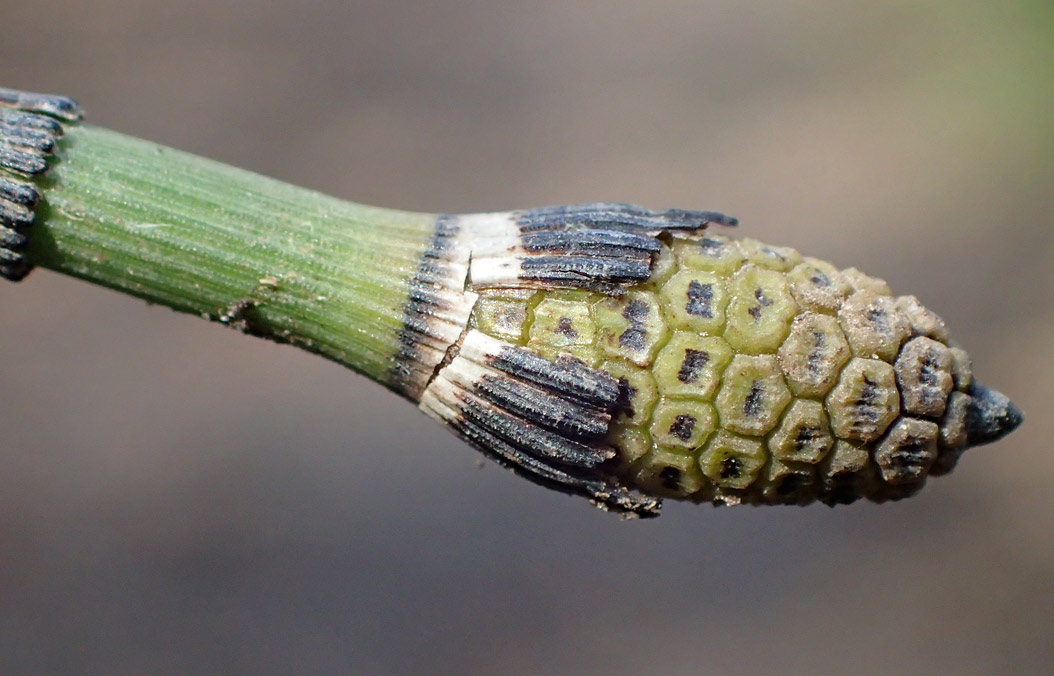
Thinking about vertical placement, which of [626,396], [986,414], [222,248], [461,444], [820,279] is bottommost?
[626,396]

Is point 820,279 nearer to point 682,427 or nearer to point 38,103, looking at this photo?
point 682,427

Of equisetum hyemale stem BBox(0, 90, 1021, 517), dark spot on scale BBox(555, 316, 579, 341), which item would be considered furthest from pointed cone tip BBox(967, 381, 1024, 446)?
dark spot on scale BBox(555, 316, 579, 341)

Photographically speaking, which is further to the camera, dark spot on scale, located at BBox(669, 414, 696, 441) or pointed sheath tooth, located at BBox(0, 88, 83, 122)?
pointed sheath tooth, located at BBox(0, 88, 83, 122)

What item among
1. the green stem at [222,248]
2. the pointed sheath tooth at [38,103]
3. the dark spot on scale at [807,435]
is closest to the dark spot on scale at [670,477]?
the dark spot on scale at [807,435]

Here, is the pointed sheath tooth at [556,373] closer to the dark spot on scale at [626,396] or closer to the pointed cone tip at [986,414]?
the dark spot on scale at [626,396]

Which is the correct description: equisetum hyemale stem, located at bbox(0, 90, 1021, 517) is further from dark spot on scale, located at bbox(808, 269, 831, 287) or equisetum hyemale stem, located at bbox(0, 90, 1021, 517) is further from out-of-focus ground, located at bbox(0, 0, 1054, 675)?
out-of-focus ground, located at bbox(0, 0, 1054, 675)

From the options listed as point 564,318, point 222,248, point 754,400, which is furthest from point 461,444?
point 754,400

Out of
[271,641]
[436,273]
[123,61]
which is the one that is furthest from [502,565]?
[123,61]
